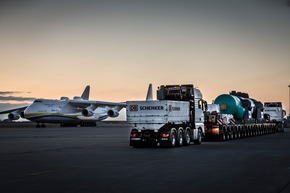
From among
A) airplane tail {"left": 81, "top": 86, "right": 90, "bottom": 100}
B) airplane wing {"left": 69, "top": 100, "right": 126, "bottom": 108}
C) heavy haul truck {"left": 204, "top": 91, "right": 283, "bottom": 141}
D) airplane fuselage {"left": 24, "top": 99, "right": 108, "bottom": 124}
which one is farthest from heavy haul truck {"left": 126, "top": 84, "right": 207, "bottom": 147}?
airplane tail {"left": 81, "top": 86, "right": 90, "bottom": 100}

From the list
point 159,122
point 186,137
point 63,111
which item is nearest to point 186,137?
point 186,137

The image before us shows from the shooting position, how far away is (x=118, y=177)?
13.2m

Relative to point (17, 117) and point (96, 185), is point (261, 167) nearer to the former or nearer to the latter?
point (96, 185)

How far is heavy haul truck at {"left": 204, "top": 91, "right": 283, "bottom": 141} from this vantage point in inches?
1371

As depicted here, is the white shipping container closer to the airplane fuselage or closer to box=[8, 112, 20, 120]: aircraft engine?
the airplane fuselage

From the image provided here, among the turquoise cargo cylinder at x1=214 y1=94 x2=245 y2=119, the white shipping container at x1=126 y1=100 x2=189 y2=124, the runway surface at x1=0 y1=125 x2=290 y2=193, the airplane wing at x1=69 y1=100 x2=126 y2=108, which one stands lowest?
the runway surface at x1=0 y1=125 x2=290 y2=193

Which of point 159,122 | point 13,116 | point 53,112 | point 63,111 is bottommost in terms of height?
point 159,122

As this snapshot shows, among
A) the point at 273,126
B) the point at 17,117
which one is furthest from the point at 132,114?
the point at 17,117

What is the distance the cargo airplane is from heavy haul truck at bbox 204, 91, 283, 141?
119ft

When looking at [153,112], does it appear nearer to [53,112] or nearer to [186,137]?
[186,137]

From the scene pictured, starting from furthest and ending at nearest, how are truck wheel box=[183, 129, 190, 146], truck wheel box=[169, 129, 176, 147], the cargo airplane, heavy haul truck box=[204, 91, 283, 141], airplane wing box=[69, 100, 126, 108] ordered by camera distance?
airplane wing box=[69, 100, 126, 108], the cargo airplane, heavy haul truck box=[204, 91, 283, 141], truck wheel box=[183, 129, 190, 146], truck wheel box=[169, 129, 176, 147]

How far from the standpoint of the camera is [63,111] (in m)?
77.8

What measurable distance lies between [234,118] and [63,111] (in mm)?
42399

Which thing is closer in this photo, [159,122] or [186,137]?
[159,122]
